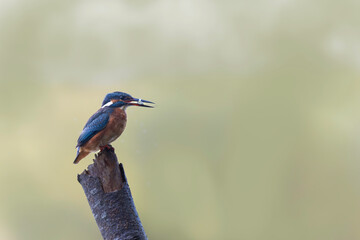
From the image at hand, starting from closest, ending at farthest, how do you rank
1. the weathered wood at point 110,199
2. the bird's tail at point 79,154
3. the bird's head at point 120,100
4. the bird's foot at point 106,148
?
the weathered wood at point 110,199 → the bird's foot at point 106,148 → the bird's tail at point 79,154 → the bird's head at point 120,100

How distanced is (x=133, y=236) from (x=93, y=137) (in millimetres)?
1267

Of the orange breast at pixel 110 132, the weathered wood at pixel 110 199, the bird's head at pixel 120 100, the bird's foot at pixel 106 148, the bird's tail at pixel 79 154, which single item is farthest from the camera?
the bird's head at pixel 120 100

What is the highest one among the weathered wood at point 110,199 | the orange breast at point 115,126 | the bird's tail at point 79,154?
the orange breast at point 115,126

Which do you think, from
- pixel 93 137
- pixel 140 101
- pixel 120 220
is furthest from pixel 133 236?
pixel 140 101

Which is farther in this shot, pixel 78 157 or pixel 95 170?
pixel 78 157

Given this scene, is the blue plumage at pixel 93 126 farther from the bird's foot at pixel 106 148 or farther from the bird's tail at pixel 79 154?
the bird's foot at pixel 106 148

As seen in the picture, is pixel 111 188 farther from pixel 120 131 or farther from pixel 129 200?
pixel 120 131

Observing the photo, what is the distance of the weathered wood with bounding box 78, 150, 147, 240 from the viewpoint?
3.12 m

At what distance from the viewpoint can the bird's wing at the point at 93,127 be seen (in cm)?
395

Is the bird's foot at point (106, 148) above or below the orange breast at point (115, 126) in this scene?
below

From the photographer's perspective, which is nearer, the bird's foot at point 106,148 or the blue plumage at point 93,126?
the bird's foot at point 106,148

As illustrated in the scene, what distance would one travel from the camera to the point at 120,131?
4.05 m

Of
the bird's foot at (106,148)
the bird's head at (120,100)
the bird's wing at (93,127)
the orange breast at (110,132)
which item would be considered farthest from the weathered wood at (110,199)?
the bird's head at (120,100)

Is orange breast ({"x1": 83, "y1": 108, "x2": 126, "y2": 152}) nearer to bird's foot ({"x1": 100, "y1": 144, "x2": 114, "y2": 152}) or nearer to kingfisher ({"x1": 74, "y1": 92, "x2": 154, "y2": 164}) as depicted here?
kingfisher ({"x1": 74, "y1": 92, "x2": 154, "y2": 164})
